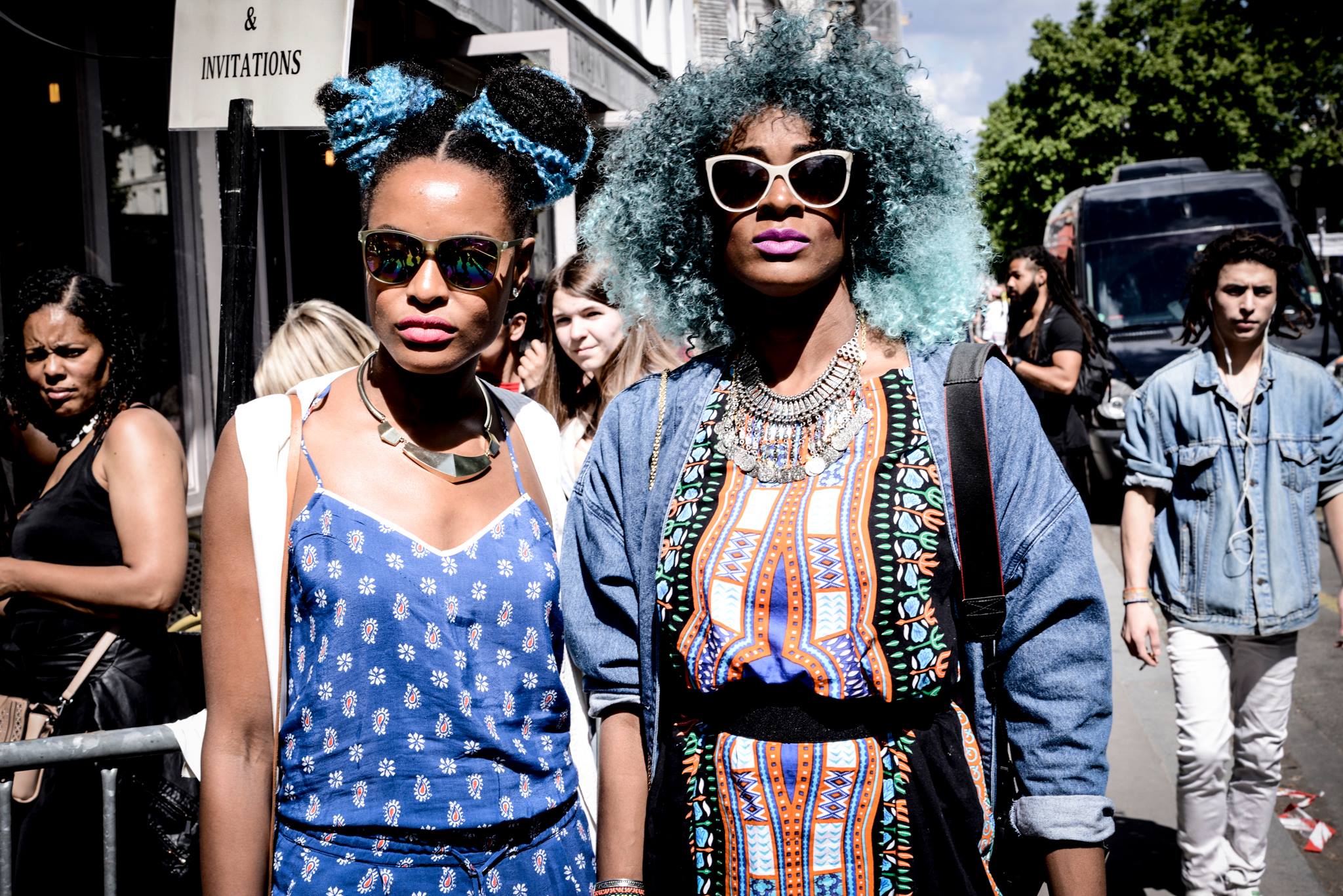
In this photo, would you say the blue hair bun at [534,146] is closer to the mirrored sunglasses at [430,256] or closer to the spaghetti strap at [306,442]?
the mirrored sunglasses at [430,256]

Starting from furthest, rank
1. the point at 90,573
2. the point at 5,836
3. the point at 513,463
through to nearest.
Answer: the point at 90,573
the point at 5,836
the point at 513,463

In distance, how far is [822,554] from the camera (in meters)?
1.81

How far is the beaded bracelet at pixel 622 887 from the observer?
190 cm

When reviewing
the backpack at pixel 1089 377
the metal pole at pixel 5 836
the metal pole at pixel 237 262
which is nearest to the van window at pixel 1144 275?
the backpack at pixel 1089 377

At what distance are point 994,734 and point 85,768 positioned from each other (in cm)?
228

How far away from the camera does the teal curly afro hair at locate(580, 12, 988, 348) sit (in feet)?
6.65

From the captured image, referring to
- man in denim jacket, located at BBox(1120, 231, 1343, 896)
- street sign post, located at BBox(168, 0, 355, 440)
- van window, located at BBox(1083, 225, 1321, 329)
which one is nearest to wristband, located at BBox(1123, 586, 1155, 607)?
man in denim jacket, located at BBox(1120, 231, 1343, 896)

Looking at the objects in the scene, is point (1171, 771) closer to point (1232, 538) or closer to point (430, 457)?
point (1232, 538)

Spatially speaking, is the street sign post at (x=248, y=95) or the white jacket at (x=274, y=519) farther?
the street sign post at (x=248, y=95)

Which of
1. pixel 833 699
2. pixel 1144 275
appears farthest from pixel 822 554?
pixel 1144 275

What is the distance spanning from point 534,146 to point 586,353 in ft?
5.46

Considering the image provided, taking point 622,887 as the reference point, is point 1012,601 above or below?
above

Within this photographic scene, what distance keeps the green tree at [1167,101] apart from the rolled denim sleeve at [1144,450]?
34.0 m

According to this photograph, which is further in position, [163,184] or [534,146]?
[163,184]
